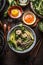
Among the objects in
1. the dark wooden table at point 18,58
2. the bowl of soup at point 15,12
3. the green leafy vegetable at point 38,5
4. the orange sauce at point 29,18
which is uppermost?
the green leafy vegetable at point 38,5

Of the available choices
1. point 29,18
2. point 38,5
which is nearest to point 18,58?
point 29,18

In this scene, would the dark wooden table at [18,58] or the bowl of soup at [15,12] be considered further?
the bowl of soup at [15,12]

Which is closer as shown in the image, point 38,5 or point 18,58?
point 18,58

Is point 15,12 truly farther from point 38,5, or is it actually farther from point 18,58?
point 18,58

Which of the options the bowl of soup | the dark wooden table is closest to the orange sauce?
the bowl of soup

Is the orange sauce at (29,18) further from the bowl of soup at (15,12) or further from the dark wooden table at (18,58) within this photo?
the dark wooden table at (18,58)

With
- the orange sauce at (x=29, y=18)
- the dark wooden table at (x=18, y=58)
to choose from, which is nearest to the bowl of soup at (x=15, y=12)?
the orange sauce at (x=29, y=18)

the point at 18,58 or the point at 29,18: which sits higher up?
the point at 29,18

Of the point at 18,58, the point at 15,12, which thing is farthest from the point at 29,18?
the point at 18,58

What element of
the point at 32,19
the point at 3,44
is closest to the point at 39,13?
the point at 32,19

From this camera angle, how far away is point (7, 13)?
8.86ft

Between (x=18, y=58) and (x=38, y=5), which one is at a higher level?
(x=38, y=5)

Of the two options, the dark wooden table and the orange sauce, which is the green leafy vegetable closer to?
the orange sauce

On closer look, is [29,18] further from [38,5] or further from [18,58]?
[18,58]
